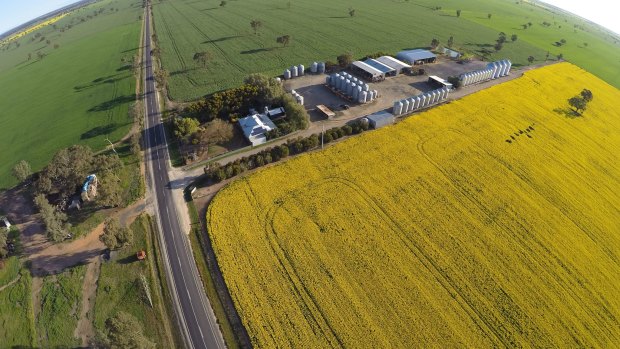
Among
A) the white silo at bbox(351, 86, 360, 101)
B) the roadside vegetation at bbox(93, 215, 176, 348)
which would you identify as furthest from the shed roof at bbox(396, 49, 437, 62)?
the roadside vegetation at bbox(93, 215, 176, 348)

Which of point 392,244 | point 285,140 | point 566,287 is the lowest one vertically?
point 566,287

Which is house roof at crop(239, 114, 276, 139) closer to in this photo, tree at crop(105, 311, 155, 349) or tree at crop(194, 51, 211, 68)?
tree at crop(105, 311, 155, 349)

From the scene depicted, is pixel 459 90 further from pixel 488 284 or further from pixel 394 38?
pixel 488 284

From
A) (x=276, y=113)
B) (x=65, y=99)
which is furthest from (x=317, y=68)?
(x=65, y=99)

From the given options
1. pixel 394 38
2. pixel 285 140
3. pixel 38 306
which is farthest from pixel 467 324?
pixel 394 38

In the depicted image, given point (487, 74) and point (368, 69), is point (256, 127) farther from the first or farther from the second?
point (487, 74)

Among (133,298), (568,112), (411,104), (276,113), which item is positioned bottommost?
(568,112)

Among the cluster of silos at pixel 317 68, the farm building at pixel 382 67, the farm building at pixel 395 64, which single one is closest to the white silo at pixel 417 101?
the farm building at pixel 382 67
